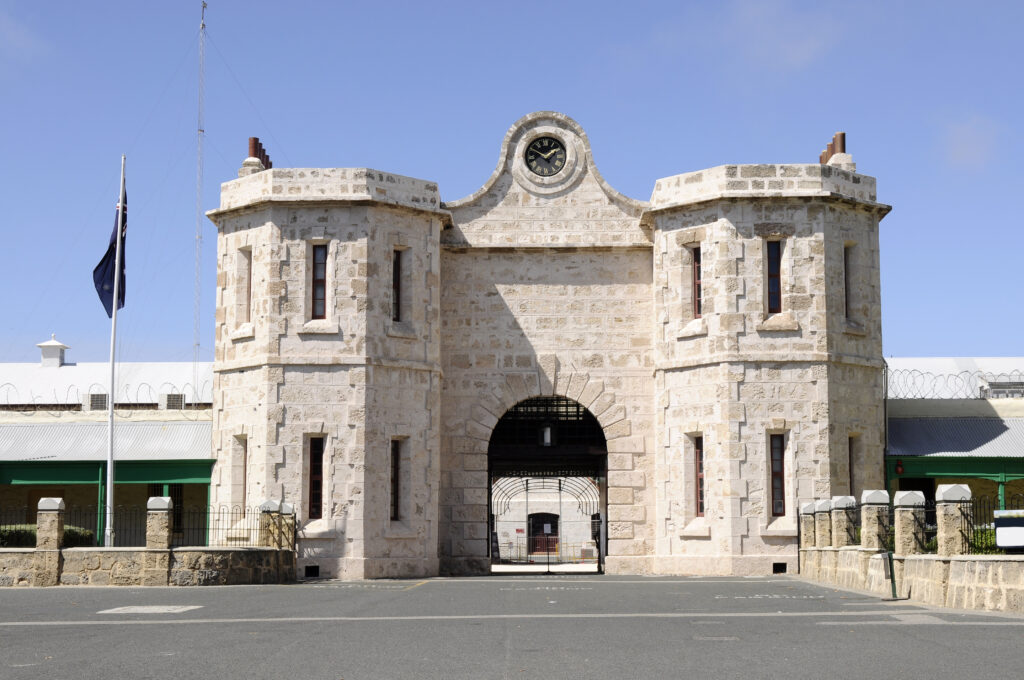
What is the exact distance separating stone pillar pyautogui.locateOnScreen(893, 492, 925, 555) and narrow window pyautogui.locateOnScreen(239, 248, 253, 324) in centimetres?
1553

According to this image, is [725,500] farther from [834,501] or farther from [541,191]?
[541,191]

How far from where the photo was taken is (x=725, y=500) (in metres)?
26.8

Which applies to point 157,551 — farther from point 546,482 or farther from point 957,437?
point 546,482

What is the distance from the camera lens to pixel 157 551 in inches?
882

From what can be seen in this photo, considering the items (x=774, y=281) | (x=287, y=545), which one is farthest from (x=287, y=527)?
(x=774, y=281)

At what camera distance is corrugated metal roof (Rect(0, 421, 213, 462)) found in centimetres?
3000

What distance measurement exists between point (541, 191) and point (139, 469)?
11315 millimetres

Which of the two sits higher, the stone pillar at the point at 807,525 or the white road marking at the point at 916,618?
the stone pillar at the point at 807,525

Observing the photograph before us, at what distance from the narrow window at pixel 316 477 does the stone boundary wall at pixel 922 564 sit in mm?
10459

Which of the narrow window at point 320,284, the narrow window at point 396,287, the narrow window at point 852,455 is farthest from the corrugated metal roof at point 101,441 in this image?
the narrow window at point 852,455

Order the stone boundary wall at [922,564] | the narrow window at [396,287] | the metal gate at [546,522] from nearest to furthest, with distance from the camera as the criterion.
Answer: the stone boundary wall at [922,564] → the narrow window at [396,287] → the metal gate at [546,522]

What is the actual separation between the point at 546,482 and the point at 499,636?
4124 cm

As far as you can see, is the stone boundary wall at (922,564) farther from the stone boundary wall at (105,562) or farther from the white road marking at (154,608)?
the stone boundary wall at (105,562)

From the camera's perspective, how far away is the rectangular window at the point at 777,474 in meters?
27.1
